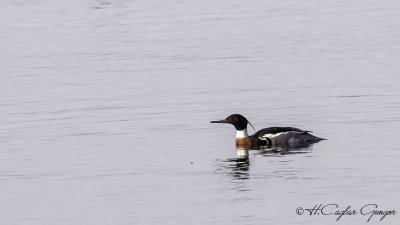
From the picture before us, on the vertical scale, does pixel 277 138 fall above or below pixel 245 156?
above

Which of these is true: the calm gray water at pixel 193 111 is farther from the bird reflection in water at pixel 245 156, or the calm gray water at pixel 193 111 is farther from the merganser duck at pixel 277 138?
the merganser duck at pixel 277 138

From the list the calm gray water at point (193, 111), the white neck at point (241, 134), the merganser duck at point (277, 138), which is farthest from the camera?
the white neck at point (241, 134)

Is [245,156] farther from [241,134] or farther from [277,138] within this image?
[241,134]

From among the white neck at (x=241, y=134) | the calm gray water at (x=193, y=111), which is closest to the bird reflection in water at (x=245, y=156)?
the calm gray water at (x=193, y=111)

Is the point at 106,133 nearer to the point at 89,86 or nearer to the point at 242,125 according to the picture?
the point at 242,125

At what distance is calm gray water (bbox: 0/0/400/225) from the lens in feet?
70.4

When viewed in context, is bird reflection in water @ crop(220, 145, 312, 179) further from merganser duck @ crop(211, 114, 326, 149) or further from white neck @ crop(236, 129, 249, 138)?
white neck @ crop(236, 129, 249, 138)

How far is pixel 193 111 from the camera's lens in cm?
3206

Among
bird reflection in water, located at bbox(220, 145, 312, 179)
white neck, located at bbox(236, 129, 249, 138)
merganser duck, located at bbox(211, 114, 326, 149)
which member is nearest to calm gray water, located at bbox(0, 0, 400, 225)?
bird reflection in water, located at bbox(220, 145, 312, 179)

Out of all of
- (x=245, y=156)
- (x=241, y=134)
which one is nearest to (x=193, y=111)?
(x=241, y=134)

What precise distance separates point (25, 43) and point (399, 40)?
15.2 m

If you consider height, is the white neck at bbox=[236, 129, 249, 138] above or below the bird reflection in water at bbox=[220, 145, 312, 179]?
above

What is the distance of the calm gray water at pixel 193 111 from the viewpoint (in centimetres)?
2147

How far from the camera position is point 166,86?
36.7m
